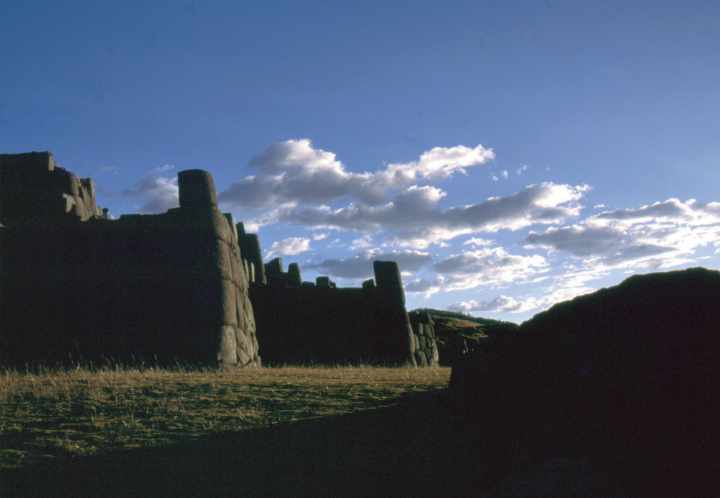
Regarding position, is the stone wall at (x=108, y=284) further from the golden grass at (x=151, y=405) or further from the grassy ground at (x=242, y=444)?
the grassy ground at (x=242, y=444)

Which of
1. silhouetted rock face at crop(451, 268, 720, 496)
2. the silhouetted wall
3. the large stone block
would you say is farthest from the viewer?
the silhouetted wall

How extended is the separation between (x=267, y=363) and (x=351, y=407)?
12019 mm

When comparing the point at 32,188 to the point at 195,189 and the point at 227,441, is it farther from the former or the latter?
the point at 227,441

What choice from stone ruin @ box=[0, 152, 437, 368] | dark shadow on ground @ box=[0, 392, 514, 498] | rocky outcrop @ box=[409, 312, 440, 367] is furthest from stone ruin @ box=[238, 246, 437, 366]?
dark shadow on ground @ box=[0, 392, 514, 498]

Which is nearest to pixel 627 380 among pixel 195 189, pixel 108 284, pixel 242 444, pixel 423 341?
pixel 242 444

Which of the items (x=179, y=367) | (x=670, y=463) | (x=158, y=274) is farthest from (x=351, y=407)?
(x=158, y=274)

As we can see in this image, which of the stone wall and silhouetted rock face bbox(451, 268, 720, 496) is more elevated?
the stone wall

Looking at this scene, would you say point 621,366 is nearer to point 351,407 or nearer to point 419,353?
point 351,407

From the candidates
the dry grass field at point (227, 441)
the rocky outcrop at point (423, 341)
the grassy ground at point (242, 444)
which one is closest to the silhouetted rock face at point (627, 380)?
the grassy ground at point (242, 444)

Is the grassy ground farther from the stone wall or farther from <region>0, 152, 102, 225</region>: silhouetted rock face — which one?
<region>0, 152, 102, 225</region>: silhouetted rock face

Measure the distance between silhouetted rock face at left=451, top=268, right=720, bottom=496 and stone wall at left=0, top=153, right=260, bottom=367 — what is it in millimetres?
9256

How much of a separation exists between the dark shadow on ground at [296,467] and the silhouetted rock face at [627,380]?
0.55 metres

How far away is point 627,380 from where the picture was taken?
17.9ft

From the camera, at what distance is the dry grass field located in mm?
6164
